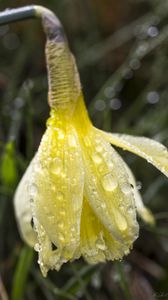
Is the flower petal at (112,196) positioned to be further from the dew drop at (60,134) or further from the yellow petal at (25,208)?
the yellow petal at (25,208)

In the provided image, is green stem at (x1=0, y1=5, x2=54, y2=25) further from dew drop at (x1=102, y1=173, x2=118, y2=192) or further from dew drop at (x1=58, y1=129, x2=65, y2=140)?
dew drop at (x1=102, y1=173, x2=118, y2=192)

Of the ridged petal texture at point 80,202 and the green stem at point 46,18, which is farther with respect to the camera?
the green stem at point 46,18

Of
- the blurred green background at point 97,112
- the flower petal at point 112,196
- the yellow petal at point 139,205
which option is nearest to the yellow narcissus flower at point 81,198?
the flower petal at point 112,196

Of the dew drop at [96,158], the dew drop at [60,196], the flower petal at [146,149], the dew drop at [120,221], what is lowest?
the dew drop at [120,221]

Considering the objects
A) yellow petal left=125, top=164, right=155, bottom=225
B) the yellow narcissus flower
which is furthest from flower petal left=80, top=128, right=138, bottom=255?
yellow petal left=125, top=164, right=155, bottom=225

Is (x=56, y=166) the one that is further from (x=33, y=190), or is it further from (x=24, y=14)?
(x=24, y=14)

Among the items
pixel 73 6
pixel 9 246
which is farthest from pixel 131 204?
pixel 73 6
